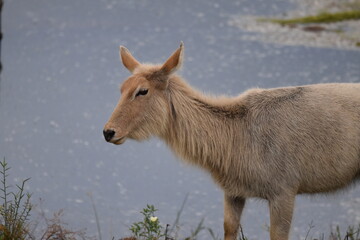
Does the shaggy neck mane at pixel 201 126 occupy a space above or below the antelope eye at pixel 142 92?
below

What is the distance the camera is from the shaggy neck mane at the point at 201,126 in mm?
7664

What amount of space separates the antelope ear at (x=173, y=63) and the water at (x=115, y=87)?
101 cm

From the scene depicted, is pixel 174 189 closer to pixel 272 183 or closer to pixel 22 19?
pixel 272 183

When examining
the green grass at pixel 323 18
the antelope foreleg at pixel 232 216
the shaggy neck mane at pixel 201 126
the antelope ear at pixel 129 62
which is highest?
the green grass at pixel 323 18

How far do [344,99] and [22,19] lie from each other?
38.1ft

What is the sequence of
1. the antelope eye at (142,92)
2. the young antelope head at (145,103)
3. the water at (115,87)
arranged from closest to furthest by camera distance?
the young antelope head at (145,103) → the antelope eye at (142,92) → the water at (115,87)

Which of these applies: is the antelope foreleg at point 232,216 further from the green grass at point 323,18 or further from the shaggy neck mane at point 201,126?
the green grass at point 323,18

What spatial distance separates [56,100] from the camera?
14.1 metres

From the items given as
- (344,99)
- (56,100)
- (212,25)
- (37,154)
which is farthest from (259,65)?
(344,99)

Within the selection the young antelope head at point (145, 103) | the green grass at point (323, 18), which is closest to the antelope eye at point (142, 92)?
the young antelope head at point (145, 103)

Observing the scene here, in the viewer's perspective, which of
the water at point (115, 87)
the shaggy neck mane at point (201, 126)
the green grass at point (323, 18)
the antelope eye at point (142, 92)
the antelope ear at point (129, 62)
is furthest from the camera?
the green grass at point (323, 18)

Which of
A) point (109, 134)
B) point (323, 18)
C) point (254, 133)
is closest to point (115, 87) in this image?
point (323, 18)

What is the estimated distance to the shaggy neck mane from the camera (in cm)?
766

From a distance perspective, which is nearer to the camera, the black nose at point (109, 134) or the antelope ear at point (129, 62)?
the black nose at point (109, 134)
